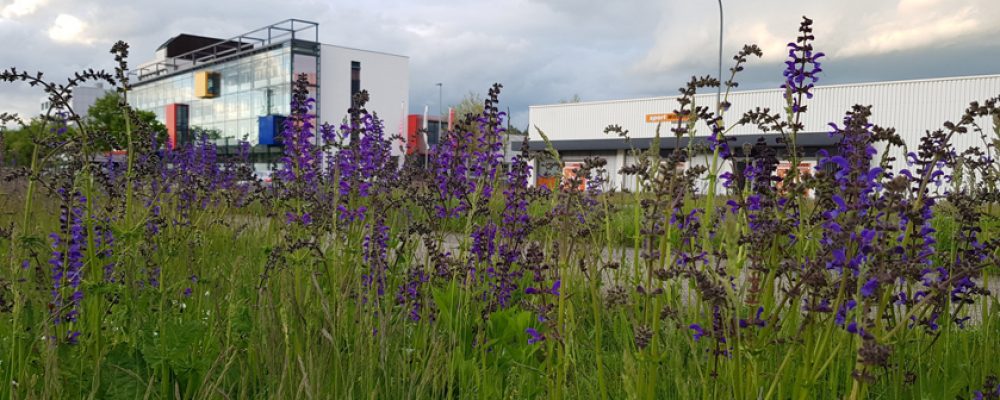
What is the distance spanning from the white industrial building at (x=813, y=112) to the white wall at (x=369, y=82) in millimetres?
15242

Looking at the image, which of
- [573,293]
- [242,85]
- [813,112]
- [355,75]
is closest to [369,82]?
[355,75]

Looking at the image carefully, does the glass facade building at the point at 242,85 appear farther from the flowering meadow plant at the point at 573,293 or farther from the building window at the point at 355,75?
the flowering meadow plant at the point at 573,293

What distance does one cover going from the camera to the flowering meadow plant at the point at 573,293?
5.82 ft

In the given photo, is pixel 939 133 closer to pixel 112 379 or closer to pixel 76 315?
pixel 112 379

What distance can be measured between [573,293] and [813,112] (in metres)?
38.8

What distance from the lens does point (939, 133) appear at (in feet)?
6.90

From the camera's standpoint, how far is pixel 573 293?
2145mm

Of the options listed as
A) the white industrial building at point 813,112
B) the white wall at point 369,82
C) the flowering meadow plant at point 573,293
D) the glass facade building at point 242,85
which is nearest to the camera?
the flowering meadow plant at point 573,293

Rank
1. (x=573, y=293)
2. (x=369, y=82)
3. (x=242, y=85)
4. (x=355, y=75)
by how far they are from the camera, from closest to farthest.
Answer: (x=573, y=293), (x=242, y=85), (x=355, y=75), (x=369, y=82)

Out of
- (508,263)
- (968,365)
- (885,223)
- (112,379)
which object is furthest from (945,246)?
(112,379)

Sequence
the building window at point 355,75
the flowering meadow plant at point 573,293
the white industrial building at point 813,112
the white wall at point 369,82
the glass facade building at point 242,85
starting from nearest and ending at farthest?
1. the flowering meadow plant at point 573,293
2. the white industrial building at point 813,112
3. the glass facade building at point 242,85
4. the white wall at point 369,82
5. the building window at point 355,75

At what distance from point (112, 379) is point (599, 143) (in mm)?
41630

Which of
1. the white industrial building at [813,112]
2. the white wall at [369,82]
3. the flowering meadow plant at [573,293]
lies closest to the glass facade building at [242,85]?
the white wall at [369,82]

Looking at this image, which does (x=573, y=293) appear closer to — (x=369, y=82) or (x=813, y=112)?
(x=813, y=112)
